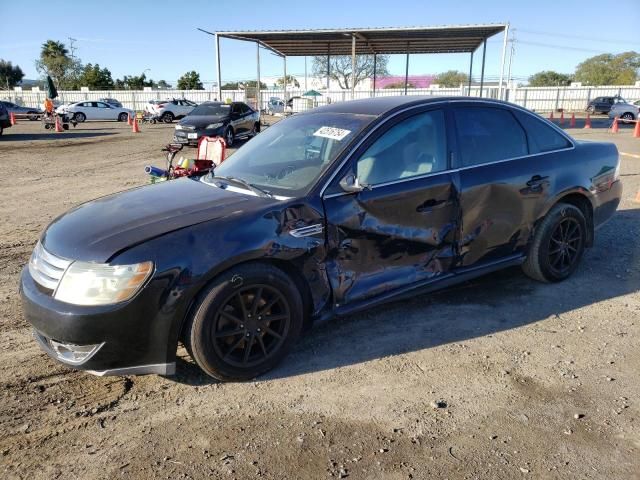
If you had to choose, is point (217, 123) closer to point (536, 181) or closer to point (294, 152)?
point (294, 152)

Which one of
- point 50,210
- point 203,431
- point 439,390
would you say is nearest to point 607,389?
point 439,390

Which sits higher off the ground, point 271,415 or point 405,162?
point 405,162

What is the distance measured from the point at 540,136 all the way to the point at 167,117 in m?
33.9

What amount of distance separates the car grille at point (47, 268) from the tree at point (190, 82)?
2492 inches

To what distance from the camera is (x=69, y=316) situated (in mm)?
2648

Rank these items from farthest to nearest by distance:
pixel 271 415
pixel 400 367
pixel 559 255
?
pixel 559 255 < pixel 400 367 < pixel 271 415

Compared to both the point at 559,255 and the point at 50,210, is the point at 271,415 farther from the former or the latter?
the point at 50,210

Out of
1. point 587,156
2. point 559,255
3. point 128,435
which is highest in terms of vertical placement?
point 587,156

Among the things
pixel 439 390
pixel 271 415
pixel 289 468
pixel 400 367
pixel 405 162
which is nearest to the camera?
pixel 289 468

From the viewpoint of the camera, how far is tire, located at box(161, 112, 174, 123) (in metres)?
34.8

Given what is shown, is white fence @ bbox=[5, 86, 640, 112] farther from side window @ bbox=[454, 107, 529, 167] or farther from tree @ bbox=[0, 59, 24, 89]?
side window @ bbox=[454, 107, 529, 167]

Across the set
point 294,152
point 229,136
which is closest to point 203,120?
point 229,136

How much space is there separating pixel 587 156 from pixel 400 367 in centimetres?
286

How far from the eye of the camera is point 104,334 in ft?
8.77
